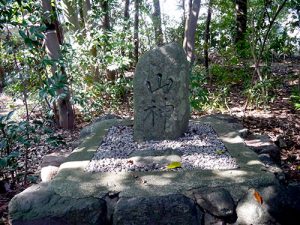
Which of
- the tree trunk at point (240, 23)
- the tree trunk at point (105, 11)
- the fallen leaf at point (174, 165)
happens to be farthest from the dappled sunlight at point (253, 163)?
the tree trunk at point (240, 23)

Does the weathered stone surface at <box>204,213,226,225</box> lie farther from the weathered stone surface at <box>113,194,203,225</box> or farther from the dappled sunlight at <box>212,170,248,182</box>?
the dappled sunlight at <box>212,170,248,182</box>

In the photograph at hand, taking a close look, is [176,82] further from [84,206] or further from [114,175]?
[84,206]

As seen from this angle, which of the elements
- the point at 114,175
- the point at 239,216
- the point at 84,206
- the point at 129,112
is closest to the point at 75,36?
the point at 129,112

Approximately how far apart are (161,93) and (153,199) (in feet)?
5.40

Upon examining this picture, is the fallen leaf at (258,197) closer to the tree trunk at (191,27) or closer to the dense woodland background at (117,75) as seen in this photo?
the dense woodland background at (117,75)

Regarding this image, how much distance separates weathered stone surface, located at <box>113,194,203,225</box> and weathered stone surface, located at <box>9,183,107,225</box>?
0.59 ft

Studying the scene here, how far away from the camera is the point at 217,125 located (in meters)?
4.66

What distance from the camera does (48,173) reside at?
3619 mm

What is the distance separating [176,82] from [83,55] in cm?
271

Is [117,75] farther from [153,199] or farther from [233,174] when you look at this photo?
[153,199]

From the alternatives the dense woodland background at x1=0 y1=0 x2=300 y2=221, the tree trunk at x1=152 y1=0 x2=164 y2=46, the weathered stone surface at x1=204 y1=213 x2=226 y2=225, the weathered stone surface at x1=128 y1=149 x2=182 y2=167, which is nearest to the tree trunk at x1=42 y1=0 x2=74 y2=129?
the dense woodland background at x1=0 y1=0 x2=300 y2=221

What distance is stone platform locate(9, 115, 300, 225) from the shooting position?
268 cm

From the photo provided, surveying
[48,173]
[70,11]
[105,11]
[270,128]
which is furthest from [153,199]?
[70,11]

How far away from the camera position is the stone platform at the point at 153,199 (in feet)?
8.79
